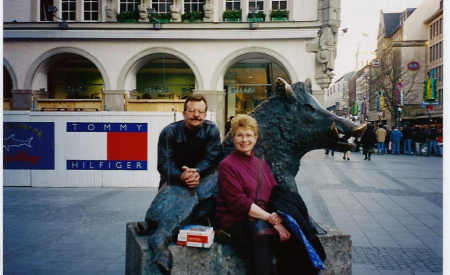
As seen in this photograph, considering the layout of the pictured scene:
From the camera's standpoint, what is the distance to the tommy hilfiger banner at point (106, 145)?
9609 mm

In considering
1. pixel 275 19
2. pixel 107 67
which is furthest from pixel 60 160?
pixel 275 19

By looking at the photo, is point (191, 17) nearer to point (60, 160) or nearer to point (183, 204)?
point (60, 160)

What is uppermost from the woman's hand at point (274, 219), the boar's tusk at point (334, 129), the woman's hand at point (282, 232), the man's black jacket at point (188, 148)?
the boar's tusk at point (334, 129)

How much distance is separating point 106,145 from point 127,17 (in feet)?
35.5

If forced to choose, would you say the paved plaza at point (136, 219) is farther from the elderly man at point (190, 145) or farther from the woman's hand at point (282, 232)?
the woman's hand at point (282, 232)

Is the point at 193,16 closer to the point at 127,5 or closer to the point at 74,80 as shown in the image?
the point at 127,5

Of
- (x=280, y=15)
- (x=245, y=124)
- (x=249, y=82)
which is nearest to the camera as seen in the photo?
(x=245, y=124)

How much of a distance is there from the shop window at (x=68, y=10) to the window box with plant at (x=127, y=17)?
248cm

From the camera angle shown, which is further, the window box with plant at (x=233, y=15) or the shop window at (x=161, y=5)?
the shop window at (x=161, y=5)

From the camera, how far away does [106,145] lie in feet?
31.7

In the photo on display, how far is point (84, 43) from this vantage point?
18.1 meters

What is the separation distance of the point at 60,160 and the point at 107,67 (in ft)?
31.0

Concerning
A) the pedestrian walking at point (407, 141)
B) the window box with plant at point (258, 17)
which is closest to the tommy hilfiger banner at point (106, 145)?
the window box with plant at point (258, 17)

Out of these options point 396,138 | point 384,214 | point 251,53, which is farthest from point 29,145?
point 396,138
